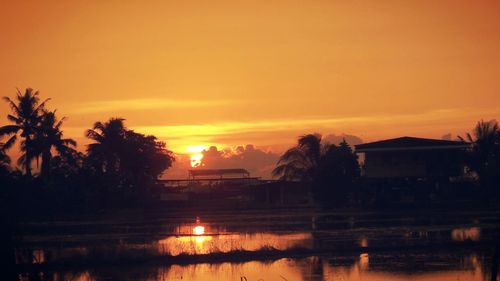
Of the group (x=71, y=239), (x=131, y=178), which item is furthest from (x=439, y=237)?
(x=131, y=178)

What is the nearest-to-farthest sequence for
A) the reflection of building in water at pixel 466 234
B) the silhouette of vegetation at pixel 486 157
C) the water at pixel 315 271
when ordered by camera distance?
the water at pixel 315 271 < the reflection of building in water at pixel 466 234 < the silhouette of vegetation at pixel 486 157

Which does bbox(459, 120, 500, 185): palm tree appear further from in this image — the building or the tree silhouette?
the tree silhouette

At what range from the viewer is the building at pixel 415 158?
58750 millimetres

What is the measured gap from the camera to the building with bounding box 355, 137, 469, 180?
193 feet

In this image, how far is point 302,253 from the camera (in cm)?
3166

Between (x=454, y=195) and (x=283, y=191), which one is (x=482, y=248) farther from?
(x=283, y=191)

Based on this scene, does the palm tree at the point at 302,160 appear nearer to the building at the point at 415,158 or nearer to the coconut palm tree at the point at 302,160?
the coconut palm tree at the point at 302,160

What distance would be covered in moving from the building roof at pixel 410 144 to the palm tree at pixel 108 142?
2086cm

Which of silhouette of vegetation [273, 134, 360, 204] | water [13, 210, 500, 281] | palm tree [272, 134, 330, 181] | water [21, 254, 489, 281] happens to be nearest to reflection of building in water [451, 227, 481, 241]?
water [13, 210, 500, 281]

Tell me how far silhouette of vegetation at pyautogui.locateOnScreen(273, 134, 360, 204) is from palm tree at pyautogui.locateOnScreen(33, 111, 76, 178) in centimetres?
1787

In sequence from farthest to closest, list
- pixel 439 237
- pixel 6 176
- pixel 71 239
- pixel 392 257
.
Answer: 1. pixel 6 176
2. pixel 71 239
3. pixel 439 237
4. pixel 392 257

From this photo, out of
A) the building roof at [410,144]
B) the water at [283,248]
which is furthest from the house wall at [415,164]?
the water at [283,248]

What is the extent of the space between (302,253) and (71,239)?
1379cm

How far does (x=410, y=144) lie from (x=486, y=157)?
7.31m
